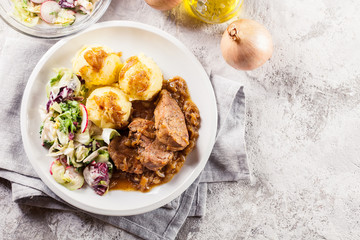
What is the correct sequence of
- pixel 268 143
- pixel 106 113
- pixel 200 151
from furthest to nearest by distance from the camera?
pixel 268 143
pixel 200 151
pixel 106 113

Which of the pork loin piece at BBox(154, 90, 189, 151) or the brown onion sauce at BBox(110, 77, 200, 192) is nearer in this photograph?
the pork loin piece at BBox(154, 90, 189, 151)

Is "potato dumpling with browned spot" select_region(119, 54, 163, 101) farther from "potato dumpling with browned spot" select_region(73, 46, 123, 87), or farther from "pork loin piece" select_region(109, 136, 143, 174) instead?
"pork loin piece" select_region(109, 136, 143, 174)

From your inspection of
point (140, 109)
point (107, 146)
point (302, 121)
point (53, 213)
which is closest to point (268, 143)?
point (302, 121)

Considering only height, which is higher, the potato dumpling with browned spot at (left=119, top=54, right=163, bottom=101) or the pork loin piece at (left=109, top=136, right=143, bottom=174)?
the potato dumpling with browned spot at (left=119, top=54, right=163, bottom=101)

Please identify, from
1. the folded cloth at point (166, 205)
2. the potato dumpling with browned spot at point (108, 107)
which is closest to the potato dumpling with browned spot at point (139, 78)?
the potato dumpling with browned spot at point (108, 107)

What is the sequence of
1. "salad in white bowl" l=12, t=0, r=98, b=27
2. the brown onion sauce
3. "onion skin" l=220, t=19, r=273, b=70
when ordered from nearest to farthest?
"onion skin" l=220, t=19, r=273, b=70 → "salad in white bowl" l=12, t=0, r=98, b=27 → the brown onion sauce

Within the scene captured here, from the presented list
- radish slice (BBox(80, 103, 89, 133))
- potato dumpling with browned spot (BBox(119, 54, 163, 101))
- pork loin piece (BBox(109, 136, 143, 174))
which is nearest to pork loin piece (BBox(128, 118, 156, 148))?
pork loin piece (BBox(109, 136, 143, 174))

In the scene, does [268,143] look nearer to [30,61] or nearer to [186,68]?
[186,68]
